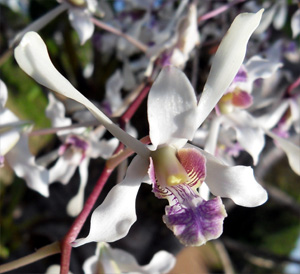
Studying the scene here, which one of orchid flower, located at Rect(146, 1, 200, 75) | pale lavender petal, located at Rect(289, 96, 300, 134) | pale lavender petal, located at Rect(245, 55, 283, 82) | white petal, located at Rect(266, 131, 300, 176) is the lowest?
pale lavender petal, located at Rect(289, 96, 300, 134)

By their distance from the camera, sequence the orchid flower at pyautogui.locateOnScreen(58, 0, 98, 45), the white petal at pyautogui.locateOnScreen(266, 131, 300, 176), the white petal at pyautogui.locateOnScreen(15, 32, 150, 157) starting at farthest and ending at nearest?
1. the orchid flower at pyautogui.locateOnScreen(58, 0, 98, 45)
2. the white petal at pyautogui.locateOnScreen(266, 131, 300, 176)
3. the white petal at pyautogui.locateOnScreen(15, 32, 150, 157)

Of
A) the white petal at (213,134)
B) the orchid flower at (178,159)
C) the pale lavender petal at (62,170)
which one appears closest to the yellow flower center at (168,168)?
the orchid flower at (178,159)

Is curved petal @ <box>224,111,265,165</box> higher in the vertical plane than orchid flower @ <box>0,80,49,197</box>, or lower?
lower

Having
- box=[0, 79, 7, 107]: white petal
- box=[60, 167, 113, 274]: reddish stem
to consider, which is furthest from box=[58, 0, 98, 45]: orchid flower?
box=[60, 167, 113, 274]: reddish stem

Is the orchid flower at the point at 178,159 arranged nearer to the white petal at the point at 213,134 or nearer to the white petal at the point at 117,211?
the white petal at the point at 117,211

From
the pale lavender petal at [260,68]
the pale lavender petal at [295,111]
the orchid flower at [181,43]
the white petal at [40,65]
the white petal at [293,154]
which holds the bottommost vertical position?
the pale lavender petal at [295,111]

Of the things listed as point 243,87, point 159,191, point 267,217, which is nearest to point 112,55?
point 243,87

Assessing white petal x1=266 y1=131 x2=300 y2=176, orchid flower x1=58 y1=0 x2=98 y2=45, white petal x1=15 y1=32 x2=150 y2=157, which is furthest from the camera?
orchid flower x1=58 y1=0 x2=98 y2=45

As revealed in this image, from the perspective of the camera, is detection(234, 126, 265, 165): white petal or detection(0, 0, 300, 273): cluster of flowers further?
detection(234, 126, 265, 165): white petal

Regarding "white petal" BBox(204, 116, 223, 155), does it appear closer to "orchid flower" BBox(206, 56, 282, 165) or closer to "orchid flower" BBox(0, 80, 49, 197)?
"orchid flower" BBox(206, 56, 282, 165)
